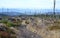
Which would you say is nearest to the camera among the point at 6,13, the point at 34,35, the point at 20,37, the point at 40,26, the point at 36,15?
the point at 20,37

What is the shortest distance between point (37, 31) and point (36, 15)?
17260 millimetres

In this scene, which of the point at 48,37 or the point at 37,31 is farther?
the point at 37,31

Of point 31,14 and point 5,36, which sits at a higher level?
point 5,36

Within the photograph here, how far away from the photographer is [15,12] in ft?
135

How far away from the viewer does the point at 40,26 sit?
30.4 m

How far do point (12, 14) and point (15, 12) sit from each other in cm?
147

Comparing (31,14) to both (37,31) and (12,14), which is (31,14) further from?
(37,31)

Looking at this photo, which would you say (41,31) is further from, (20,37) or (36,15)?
(36,15)

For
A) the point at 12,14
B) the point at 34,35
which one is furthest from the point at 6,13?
the point at 34,35

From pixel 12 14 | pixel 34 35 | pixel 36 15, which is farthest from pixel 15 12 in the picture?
pixel 34 35

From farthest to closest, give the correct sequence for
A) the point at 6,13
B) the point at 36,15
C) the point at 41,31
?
the point at 36,15 < the point at 6,13 < the point at 41,31

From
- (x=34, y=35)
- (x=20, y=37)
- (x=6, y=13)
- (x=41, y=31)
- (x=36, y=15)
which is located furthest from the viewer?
(x=36, y=15)

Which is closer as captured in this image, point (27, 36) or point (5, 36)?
point (5, 36)

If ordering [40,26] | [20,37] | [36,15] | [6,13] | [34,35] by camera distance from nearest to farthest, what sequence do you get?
[20,37] < [34,35] < [40,26] < [6,13] < [36,15]
